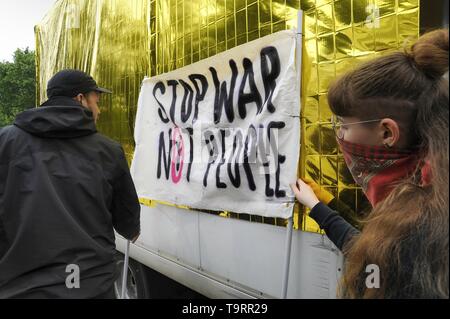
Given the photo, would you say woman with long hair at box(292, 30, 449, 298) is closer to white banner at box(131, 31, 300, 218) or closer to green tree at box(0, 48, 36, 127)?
white banner at box(131, 31, 300, 218)

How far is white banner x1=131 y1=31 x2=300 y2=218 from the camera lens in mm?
2117

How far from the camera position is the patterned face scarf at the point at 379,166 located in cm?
136

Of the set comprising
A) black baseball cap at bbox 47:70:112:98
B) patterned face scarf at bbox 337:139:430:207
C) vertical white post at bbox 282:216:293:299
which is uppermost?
black baseball cap at bbox 47:70:112:98

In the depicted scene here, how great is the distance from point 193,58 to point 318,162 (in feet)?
4.30

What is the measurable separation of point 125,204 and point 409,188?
145 cm

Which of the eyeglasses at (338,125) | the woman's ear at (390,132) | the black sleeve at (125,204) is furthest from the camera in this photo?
the black sleeve at (125,204)

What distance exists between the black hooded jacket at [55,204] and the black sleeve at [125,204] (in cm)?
5

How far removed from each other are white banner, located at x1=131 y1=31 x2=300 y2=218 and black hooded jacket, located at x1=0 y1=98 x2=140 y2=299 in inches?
26.1

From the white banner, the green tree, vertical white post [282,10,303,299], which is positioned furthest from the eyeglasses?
the green tree

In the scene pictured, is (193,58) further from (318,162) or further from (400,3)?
(400,3)

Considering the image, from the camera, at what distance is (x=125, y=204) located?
226 centimetres

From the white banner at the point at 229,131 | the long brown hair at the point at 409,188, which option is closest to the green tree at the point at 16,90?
the white banner at the point at 229,131

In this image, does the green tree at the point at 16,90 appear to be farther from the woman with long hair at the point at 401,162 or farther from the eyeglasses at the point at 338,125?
the woman with long hair at the point at 401,162
